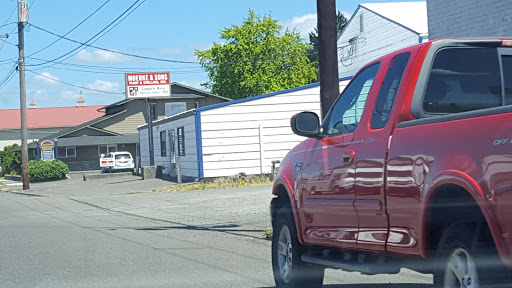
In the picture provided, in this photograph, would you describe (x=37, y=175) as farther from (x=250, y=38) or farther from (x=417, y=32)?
(x=250, y=38)

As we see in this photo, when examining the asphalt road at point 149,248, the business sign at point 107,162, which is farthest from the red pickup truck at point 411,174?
the business sign at point 107,162

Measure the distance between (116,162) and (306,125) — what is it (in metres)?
44.0

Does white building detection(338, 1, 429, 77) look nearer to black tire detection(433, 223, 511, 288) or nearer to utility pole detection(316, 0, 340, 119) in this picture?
utility pole detection(316, 0, 340, 119)

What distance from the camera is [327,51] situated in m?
11.0

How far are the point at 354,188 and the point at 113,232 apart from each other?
30.5 feet

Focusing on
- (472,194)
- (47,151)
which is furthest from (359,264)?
(47,151)

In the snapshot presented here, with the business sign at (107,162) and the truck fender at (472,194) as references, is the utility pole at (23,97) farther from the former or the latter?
the truck fender at (472,194)

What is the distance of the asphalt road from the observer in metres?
8.23

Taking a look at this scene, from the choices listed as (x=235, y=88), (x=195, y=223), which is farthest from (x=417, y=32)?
(x=235, y=88)

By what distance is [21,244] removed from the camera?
40.0ft

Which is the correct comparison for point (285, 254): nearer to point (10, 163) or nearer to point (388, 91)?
point (388, 91)

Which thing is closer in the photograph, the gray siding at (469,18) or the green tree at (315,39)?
the gray siding at (469,18)

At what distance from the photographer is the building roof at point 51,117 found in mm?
85625

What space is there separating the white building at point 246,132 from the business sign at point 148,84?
1341 cm
